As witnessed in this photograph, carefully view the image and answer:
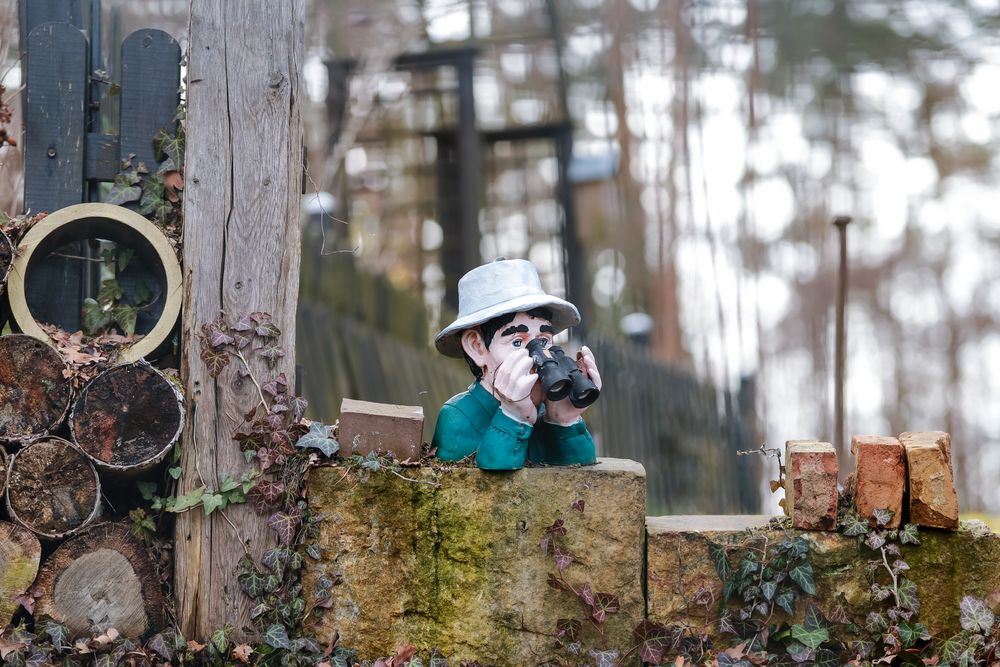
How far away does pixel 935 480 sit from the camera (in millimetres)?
3131

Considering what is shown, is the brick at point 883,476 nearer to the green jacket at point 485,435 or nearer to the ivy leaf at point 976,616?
the ivy leaf at point 976,616

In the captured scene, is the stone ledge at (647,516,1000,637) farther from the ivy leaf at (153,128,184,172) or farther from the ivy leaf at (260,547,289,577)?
the ivy leaf at (153,128,184,172)

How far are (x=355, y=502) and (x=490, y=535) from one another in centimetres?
46

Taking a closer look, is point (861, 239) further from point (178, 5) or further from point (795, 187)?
point (178, 5)

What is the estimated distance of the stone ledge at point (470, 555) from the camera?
126 inches

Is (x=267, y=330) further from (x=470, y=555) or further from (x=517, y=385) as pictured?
(x=470, y=555)

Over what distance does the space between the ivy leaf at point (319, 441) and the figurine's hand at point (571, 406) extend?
73cm

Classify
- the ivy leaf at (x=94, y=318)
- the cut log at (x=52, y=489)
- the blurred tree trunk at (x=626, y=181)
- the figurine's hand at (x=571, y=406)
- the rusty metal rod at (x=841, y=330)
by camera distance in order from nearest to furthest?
the cut log at (x=52, y=489), the figurine's hand at (x=571, y=406), the ivy leaf at (x=94, y=318), the rusty metal rod at (x=841, y=330), the blurred tree trunk at (x=626, y=181)

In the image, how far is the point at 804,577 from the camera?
3.18 metres

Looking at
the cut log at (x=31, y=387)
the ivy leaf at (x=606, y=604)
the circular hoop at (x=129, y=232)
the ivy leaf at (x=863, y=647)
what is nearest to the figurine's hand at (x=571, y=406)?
the ivy leaf at (x=606, y=604)

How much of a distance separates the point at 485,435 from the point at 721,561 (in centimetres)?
89

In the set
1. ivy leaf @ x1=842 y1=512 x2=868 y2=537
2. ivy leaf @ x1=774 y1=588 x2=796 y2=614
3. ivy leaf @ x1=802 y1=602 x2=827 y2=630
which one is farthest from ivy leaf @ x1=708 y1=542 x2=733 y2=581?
ivy leaf @ x1=842 y1=512 x2=868 y2=537

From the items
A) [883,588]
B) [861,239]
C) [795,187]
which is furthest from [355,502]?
[861,239]

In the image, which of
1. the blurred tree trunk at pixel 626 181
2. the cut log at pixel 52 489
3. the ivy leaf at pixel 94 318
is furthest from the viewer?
the blurred tree trunk at pixel 626 181
